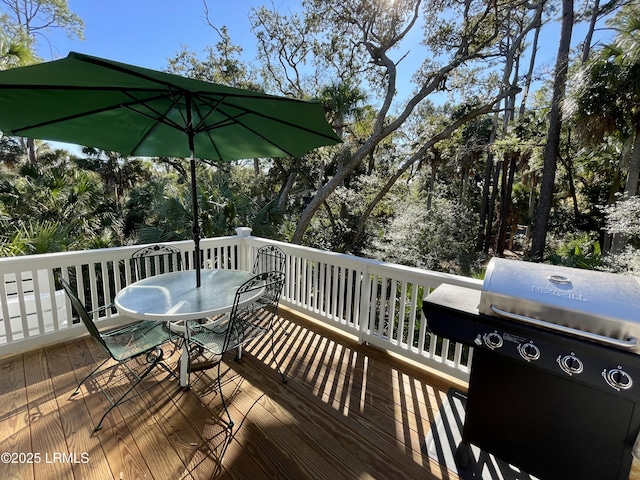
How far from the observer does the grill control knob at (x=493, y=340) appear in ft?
4.53

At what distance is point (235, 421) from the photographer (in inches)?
77.6

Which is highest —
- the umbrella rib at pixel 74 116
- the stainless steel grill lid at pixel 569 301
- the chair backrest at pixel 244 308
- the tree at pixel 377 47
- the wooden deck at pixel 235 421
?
the tree at pixel 377 47

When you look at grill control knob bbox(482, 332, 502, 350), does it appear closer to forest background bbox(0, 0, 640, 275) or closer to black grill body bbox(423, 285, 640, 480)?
black grill body bbox(423, 285, 640, 480)

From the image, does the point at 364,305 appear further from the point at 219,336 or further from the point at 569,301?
the point at 569,301

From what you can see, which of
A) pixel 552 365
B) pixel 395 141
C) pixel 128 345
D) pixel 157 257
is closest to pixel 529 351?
pixel 552 365

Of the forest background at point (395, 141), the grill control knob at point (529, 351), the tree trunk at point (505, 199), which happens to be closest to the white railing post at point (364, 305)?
the grill control knob at point (529, 351)

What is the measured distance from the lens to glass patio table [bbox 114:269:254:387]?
6.33 ft

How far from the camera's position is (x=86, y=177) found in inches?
280

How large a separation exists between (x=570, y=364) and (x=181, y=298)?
87.5 inches

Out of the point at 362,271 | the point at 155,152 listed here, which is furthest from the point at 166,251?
the point at 362,271

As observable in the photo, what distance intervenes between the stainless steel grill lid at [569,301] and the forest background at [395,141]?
14.7 feet

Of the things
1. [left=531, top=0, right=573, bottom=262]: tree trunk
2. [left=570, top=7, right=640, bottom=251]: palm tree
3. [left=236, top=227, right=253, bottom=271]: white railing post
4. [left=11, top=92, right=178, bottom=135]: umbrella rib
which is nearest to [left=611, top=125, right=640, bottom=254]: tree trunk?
[left=570, top=7, right=640, bottom=251]: palm tree

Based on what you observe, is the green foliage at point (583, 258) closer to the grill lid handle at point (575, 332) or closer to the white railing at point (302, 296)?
the white railing at point (302, 296)

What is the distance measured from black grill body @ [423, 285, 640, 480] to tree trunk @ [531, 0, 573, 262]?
820 centimetres
